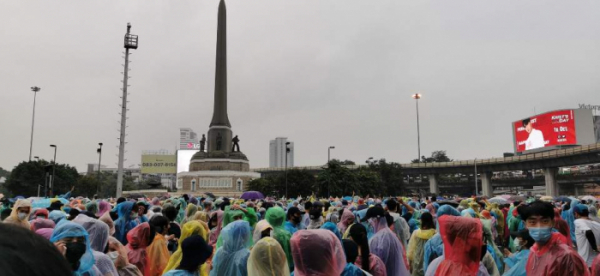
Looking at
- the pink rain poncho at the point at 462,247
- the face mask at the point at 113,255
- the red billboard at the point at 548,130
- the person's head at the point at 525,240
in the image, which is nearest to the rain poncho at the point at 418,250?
the person's head at the point at 525,240

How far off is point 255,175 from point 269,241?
203ft

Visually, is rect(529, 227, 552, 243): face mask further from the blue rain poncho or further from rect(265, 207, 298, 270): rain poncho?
the blue rain poncho

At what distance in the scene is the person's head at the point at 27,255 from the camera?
94 centimetres

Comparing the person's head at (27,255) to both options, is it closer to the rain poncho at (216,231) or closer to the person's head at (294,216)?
the person's head at (294,216)

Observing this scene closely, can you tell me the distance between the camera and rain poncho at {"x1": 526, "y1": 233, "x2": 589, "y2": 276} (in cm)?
385

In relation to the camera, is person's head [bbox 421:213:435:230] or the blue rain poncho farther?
person's head [bbox 421:213:435:230]

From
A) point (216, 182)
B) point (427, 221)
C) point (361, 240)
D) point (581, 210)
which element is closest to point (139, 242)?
point (361, 240)

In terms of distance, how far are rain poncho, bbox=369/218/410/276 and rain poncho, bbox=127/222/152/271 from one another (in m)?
3.12

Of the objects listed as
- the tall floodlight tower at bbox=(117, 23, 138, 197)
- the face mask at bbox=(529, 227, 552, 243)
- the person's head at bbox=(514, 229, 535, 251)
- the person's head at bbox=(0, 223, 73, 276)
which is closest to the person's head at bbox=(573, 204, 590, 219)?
the person's head at bbox=(514, 229, 535, 251)

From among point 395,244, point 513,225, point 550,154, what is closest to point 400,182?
point 550,154

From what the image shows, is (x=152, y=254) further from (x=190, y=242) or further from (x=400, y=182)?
(x=400, y=182)

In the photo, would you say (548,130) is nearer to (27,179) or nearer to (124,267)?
(124,267)

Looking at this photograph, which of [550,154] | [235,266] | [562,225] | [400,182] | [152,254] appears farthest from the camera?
[400,182]

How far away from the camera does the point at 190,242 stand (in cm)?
438
